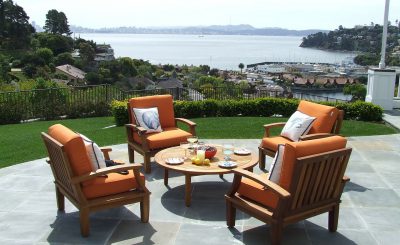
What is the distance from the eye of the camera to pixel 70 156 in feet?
12.8

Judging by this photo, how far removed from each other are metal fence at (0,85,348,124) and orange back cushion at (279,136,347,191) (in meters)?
8.07

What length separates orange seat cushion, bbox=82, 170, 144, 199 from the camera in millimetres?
4074

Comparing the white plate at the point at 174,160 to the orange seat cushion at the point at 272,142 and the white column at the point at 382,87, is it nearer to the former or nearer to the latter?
the orange seat cushion at the point at 272,142

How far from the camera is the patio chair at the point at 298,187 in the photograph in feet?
11.7

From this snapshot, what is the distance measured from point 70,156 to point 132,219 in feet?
3.35

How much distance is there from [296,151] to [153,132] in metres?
3.38

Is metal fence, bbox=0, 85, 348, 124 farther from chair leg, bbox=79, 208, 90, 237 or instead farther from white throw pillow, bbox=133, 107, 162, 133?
chair leg, bbox=79, 208, 90, 237

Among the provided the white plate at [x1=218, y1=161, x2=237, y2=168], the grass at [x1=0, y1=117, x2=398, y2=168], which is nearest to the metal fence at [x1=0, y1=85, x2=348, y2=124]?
the grass at [x1=0, y1=117, x2=398, y2=168]

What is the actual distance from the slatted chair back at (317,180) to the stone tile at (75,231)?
5.86 ft

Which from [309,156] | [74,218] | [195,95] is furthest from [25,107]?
[309,156]

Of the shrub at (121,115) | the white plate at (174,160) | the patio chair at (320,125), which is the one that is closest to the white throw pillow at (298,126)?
the patio chair at (320,125)

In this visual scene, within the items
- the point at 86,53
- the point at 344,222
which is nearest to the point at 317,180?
the point at 344,222

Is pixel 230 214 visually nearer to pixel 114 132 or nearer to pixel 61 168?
pixel 61 168

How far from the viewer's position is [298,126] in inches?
239
